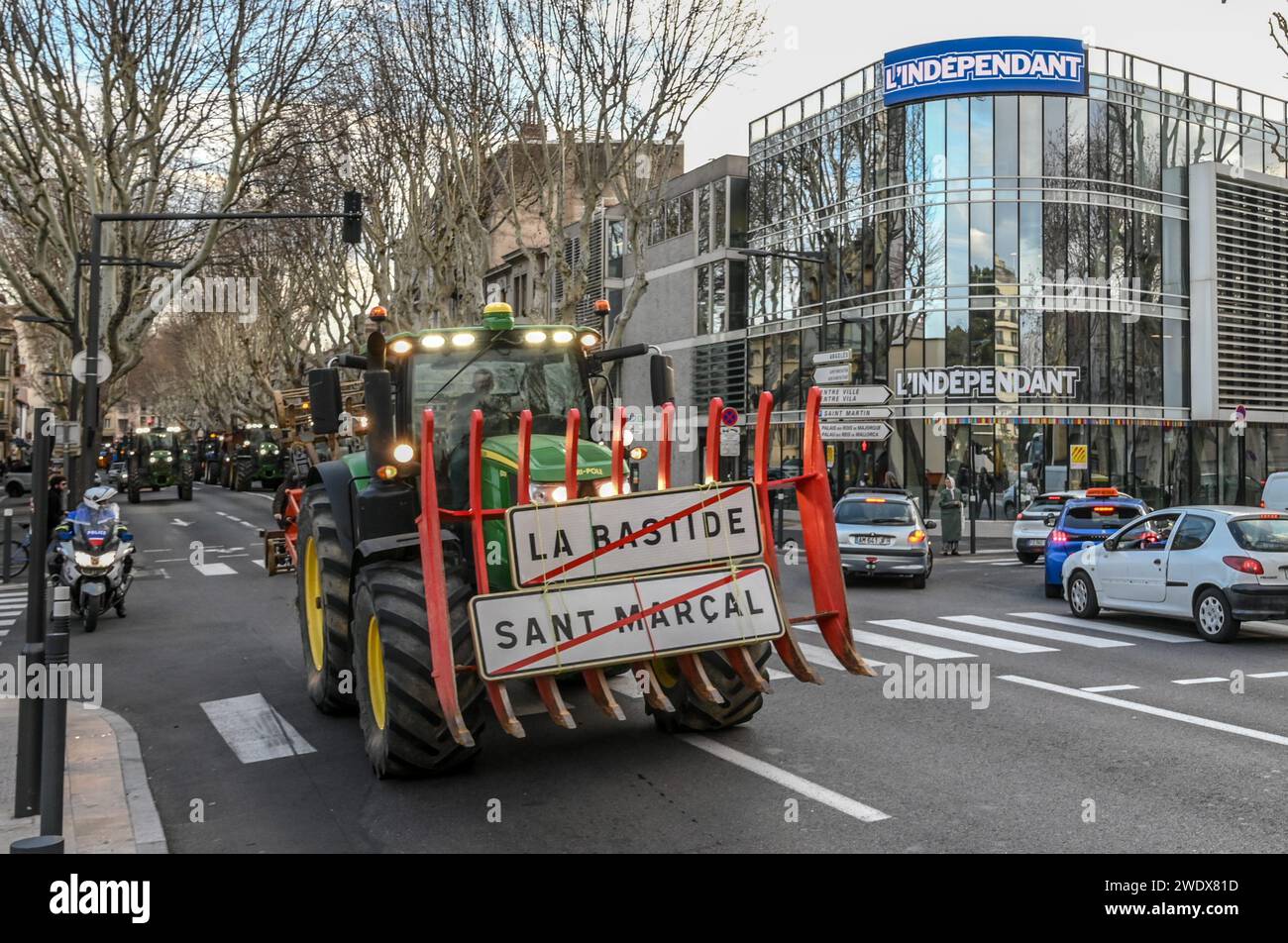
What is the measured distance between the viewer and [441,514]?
6.30 m

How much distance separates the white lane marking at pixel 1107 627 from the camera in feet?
42.9

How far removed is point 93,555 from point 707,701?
9653 mm

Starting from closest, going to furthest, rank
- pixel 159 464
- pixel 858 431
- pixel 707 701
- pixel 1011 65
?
pixel 707 701 → pixel 858 431 → pixel 1011 65 → pixel 159 464

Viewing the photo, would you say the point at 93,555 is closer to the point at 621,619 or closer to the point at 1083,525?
the point at 621,619

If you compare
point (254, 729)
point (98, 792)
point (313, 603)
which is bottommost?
point (254, 729)

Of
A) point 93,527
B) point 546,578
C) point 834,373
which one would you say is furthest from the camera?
point 834,373

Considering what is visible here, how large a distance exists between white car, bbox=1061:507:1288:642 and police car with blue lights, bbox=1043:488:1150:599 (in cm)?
239

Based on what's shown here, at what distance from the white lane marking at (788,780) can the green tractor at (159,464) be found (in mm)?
42695

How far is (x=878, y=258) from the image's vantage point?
3697 centimetres

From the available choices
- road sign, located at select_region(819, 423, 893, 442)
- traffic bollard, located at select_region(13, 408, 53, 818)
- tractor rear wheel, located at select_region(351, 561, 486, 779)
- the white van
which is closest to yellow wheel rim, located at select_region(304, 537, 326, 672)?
traffic bollard, located at select_region(13, 408, 53, 818)

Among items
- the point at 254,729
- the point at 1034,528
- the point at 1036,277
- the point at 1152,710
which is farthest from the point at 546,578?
the point at 1036,277

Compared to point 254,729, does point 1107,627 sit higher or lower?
lower

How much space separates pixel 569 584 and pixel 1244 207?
40210mm

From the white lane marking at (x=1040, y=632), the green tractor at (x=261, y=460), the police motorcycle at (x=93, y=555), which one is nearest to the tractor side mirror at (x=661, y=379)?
the white lane marking at (x=1040, y=632)
